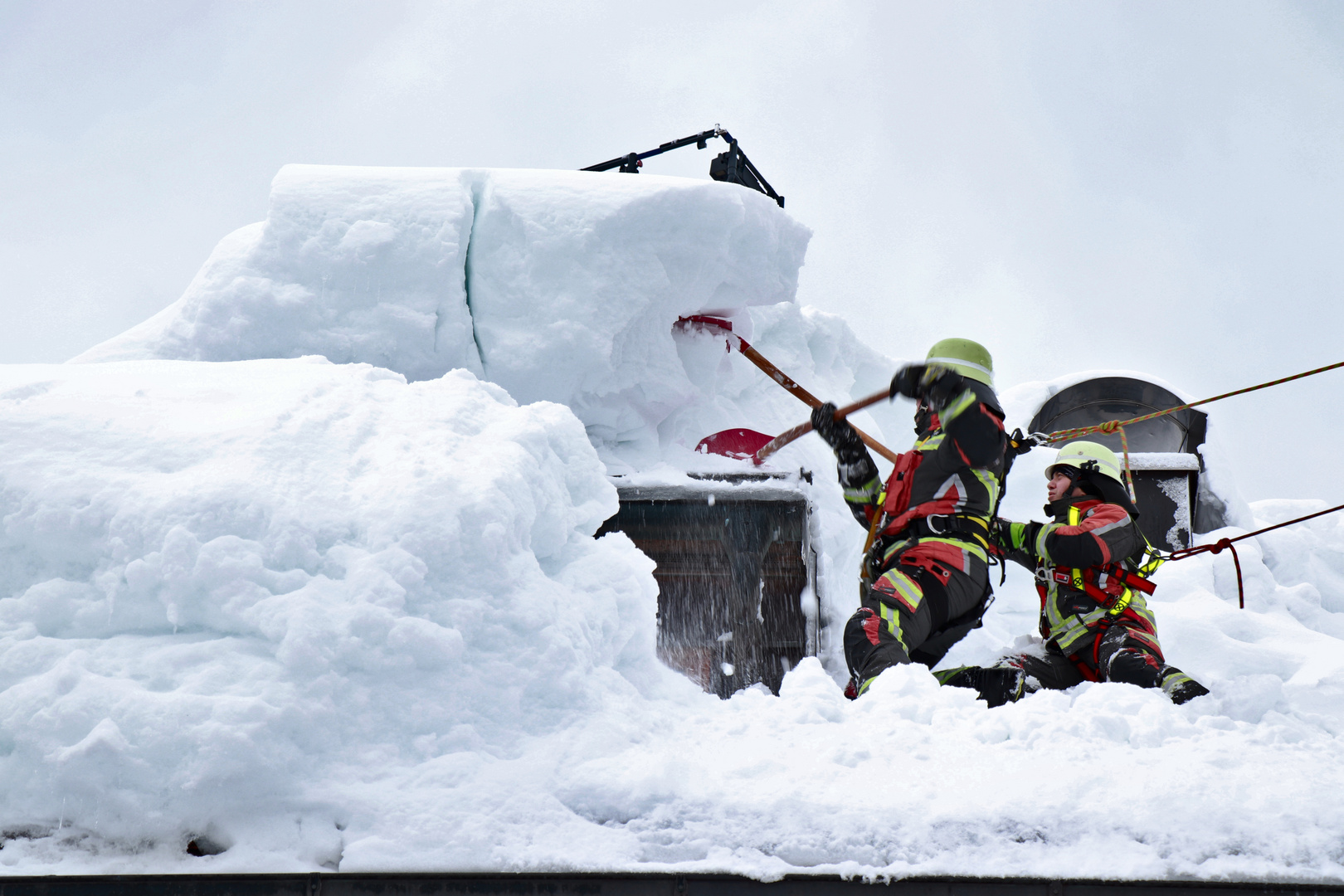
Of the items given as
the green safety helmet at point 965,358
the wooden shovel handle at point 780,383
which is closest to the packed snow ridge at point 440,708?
the green safety helmet at point 965,358

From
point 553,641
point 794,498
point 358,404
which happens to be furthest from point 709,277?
point 553,641

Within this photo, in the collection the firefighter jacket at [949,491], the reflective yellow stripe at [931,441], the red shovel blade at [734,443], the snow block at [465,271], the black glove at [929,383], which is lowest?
the firefighter jacket at [949,491]

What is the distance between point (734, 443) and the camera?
5.79 metres

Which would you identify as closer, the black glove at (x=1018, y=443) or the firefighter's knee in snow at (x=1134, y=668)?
the firefighter's knee in snow at (x=1134, y=668)

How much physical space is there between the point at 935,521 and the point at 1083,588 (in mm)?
828

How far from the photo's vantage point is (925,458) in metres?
3.52

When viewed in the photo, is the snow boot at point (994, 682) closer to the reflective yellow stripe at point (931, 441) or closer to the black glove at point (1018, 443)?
the reflective yellow stripe at point (931, 441)

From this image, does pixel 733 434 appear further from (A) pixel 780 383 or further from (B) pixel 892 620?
(B) pixel 892 620

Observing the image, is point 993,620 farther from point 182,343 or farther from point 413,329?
A: point 182,343

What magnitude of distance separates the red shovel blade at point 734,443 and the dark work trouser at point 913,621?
2340 mm

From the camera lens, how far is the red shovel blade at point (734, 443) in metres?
5.72

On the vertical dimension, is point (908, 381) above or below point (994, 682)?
above

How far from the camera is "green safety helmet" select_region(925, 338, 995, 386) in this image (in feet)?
11.8

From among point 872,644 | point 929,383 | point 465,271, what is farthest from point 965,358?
point 465,271
